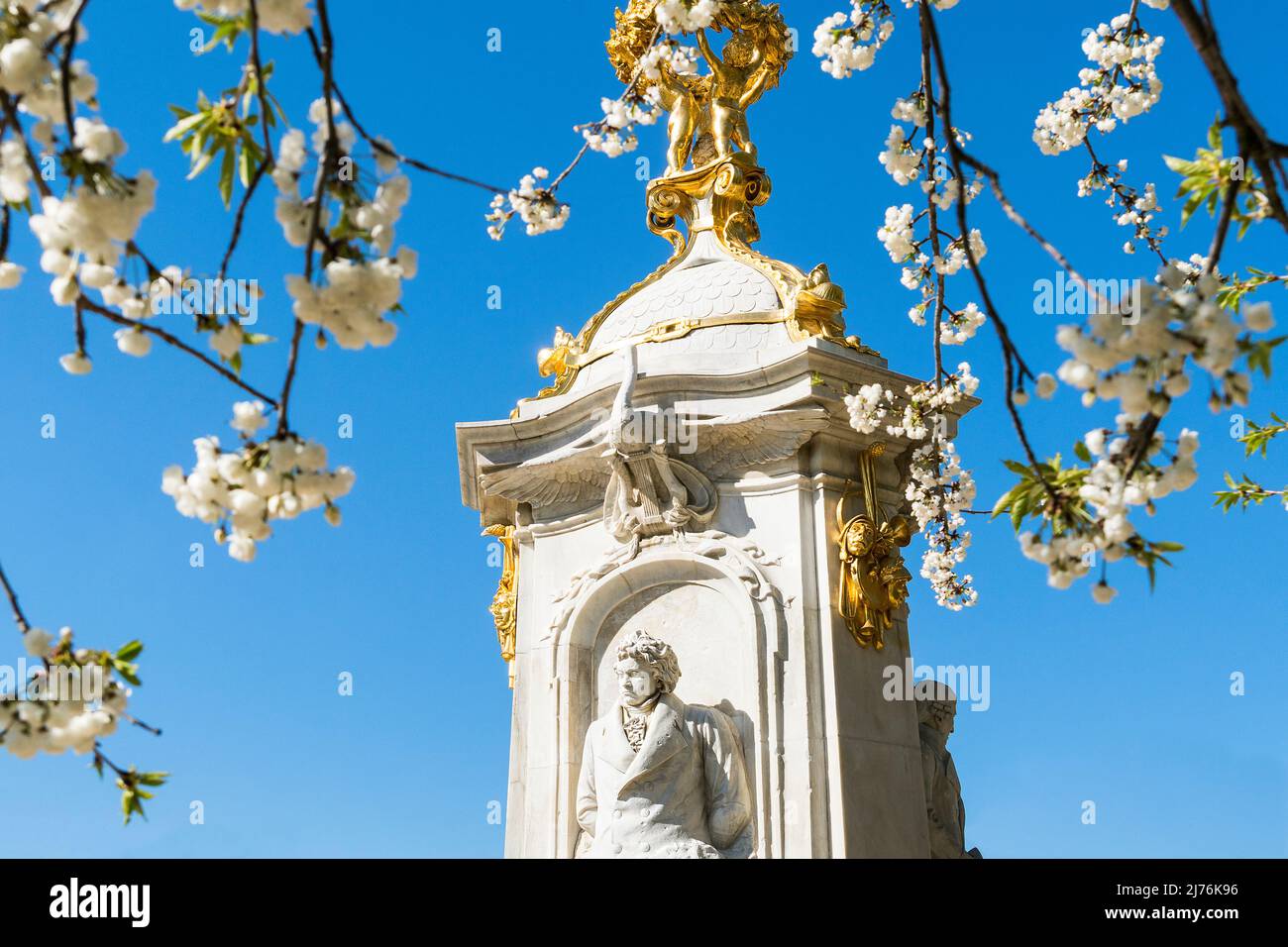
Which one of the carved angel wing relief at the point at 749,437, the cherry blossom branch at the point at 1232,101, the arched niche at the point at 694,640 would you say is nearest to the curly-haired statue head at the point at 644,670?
the arched niche at the point at 694,640

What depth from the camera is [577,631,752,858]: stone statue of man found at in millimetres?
8742

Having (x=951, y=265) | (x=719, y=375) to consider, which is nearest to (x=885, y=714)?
(x=719, y=375)

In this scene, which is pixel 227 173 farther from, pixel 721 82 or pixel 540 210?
pixel 721 82

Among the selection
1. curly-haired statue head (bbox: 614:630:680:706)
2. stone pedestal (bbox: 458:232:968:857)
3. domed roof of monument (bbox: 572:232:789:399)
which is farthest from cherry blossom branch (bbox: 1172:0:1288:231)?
domed roof of monument (bbox: 572:232:789:399)

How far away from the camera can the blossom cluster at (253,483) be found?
4102 millimetres

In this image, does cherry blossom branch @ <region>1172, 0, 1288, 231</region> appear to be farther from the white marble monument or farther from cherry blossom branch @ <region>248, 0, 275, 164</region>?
the white marble monument

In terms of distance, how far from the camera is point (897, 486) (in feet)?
32.8

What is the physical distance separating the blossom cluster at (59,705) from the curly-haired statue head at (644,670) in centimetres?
514

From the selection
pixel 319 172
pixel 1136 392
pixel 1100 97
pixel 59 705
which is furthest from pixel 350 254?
pixel 1100 97

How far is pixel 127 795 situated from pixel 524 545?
20.4ft

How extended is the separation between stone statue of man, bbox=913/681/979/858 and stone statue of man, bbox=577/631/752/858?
141cm

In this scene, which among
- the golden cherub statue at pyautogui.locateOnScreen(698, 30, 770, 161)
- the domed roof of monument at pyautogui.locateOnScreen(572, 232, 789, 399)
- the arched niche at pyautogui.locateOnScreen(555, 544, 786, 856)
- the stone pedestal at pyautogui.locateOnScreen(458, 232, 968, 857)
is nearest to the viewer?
the stone pedestal at pyautogui.locateOnScreen(458, 232, 968, 857)

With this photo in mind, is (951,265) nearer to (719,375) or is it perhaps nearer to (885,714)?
(719,375)
